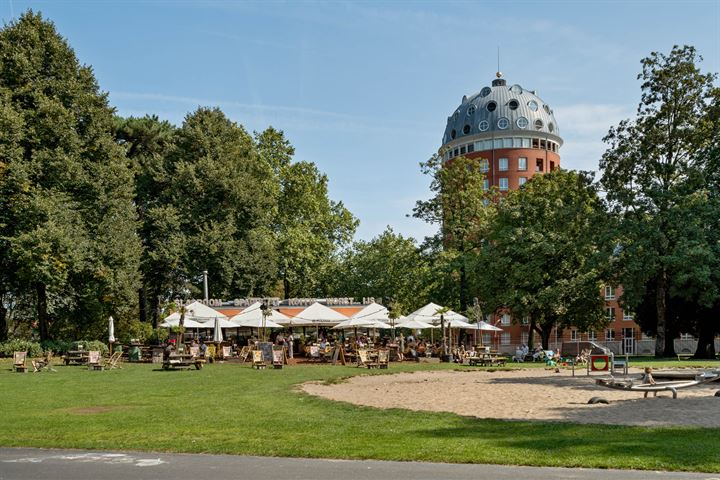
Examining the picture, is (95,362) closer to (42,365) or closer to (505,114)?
(42,365)

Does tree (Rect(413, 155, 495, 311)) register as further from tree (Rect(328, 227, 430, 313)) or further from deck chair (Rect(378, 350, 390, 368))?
deck chair (Rect(378, 350, 390, 368))

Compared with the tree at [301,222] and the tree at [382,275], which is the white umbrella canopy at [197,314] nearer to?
the tree at [301,222]

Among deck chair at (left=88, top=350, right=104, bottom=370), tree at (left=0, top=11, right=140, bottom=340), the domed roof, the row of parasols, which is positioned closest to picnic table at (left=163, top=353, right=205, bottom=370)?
deck chair at (left=88, top=350, right=104, bottom=370)

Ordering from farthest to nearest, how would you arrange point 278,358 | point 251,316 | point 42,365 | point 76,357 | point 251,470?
1. point 251,316
2. point 76,357
3. point 278,358
4. point 42,365
5. point 251,470

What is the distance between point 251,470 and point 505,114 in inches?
3918

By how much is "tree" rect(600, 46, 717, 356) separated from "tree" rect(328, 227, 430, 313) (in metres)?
21.2

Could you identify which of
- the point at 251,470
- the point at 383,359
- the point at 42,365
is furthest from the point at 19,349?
the point at 251,470

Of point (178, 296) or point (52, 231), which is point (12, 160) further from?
point (178, 296)

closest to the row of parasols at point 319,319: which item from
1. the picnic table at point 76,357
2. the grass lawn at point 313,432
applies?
the picnic table at point 76,357

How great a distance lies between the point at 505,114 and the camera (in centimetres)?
10431

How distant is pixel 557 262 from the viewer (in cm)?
4972

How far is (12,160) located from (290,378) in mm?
22447

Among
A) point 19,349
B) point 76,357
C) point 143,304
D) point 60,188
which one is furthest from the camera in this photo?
point 143,304

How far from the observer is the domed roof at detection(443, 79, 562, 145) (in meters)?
104
